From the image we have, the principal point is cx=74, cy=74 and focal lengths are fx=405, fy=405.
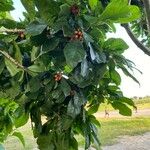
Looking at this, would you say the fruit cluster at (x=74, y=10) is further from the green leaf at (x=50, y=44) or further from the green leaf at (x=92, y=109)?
the green leaf at (x=92, y=109)

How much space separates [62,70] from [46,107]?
269 mm

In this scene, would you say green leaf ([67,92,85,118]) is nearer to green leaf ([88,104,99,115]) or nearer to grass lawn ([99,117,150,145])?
green leaf ([88,104,99,115])

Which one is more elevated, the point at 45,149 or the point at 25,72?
the point at 25,72

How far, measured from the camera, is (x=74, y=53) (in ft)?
3.44

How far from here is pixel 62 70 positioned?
1.30m

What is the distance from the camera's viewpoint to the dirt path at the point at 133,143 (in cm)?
777

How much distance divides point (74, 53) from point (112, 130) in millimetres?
8714

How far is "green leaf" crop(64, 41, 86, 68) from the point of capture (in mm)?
1044

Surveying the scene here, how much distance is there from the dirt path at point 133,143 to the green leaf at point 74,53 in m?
6.83

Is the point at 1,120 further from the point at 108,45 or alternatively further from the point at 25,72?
the point at 108,45

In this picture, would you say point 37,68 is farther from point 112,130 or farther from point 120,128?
point 120,128

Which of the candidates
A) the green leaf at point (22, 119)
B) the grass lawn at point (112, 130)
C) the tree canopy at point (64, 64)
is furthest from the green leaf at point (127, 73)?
the grass lawn at point (112, 130)

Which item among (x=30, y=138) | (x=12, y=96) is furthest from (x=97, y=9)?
(x=30, y=138)

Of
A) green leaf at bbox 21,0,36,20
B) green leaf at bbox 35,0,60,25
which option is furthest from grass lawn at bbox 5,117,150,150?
green leaf at bbox 35,0,60,25
